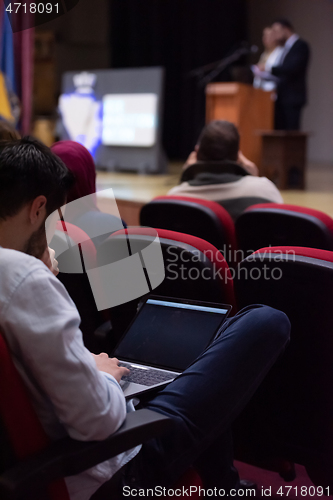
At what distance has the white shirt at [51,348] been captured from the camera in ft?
2.57

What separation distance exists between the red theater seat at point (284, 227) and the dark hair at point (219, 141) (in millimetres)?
611

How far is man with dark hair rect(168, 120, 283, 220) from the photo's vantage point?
7.43 ft

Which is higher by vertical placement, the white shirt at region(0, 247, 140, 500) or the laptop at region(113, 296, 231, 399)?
the white shirt at region(0, 247, 140, 500)

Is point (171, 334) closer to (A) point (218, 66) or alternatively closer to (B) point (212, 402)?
(B) point (212, 402)

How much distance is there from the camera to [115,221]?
5.71 feet

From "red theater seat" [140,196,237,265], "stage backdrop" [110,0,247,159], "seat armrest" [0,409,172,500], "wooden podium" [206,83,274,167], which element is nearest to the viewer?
"seat armrest" [0,409,172,500]

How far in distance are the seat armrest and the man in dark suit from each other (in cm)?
509

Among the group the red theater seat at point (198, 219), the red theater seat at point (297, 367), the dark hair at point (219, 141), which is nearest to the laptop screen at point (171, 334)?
the red theater seat at point (297, 367)

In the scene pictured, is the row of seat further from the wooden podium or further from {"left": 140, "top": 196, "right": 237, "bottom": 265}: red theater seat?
the wooden podium

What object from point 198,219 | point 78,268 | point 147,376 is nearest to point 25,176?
point 147,376

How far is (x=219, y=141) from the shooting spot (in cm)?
238

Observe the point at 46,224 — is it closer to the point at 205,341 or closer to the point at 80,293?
the point at 205,341

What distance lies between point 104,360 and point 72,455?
0.27 meters

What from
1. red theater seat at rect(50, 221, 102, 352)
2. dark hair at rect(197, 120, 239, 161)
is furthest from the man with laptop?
dark hair at rect(197, 120, 239, 161)
